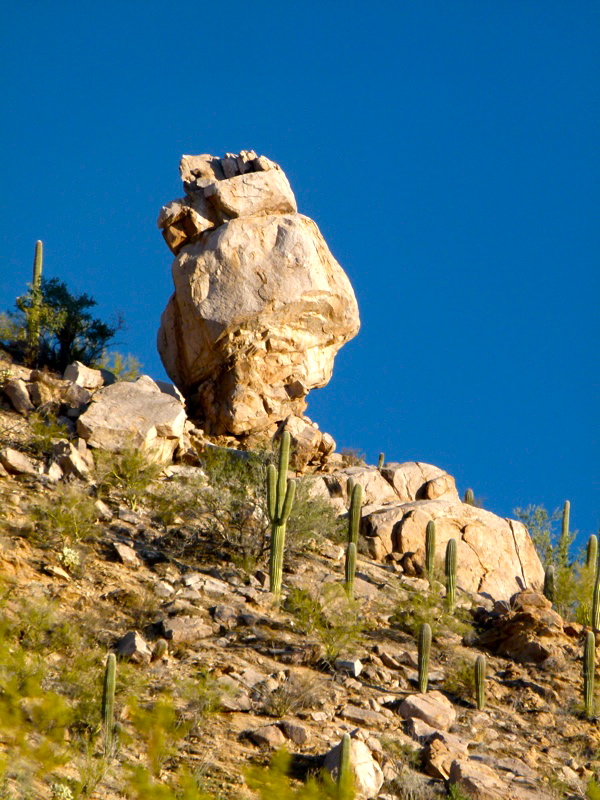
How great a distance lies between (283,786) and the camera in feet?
36.0

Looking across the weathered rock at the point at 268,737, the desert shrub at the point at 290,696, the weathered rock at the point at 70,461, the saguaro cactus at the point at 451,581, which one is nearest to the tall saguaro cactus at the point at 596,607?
the saguaro cactus at the point at 451,581

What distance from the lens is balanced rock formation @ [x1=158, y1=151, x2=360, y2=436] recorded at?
82.8ft

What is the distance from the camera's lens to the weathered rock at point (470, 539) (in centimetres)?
2302

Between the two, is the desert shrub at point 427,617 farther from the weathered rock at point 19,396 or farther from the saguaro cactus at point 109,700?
the weathered rock at point 19,396

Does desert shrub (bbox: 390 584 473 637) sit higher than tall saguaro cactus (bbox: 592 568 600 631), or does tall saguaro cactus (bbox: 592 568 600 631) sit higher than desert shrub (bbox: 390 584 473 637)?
tall saguaro cactus (bbox: 592 568 600 631)

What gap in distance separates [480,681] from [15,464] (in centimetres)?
940

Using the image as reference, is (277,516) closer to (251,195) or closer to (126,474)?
(126,474)

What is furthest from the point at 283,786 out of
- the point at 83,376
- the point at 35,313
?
the point at 35,313

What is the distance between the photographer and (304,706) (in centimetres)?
1482

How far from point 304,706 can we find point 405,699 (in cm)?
170

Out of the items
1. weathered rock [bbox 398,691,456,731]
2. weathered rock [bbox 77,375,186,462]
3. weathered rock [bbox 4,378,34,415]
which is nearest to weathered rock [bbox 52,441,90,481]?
weathered rock [bbox 77,375,186,462]

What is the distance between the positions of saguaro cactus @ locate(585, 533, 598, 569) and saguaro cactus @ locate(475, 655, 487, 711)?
23.4 feet

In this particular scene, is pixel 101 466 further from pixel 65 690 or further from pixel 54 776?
pixel 54 776

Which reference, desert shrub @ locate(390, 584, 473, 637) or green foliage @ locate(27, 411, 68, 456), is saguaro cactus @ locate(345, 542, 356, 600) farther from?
green foliage @ locate(27, 411, 68, 456)
